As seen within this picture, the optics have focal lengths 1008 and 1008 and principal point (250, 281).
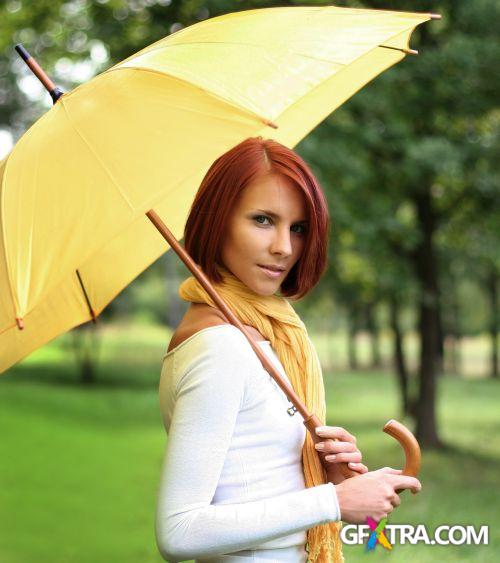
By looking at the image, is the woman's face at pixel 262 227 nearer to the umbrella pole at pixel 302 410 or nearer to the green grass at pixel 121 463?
the umbrella pole at pixel 302 410

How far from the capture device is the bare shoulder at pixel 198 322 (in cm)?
203

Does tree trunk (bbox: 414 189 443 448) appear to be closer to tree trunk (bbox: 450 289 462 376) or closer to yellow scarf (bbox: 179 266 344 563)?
yellow scarf (bbox: 179 266 344 563)

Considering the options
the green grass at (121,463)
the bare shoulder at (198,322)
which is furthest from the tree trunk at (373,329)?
the bare shoulder at (198,322)

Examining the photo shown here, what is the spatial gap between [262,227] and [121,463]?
13.5 m

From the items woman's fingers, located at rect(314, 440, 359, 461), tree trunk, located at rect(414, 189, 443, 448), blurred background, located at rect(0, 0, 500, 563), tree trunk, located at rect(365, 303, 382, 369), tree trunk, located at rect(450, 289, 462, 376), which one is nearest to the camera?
woman's fingers, located at rect(314, 440, 359, 461)

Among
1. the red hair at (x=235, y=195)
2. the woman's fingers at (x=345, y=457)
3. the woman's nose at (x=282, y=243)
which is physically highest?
the red hair at (x=235, y=195)

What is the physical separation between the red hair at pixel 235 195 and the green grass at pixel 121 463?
7441 mm

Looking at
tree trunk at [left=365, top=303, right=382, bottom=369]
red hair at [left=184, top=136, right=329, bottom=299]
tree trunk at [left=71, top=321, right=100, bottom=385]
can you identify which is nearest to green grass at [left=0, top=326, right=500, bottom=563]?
tree trunk at [left=71, top=321, right=100, bottom=385]

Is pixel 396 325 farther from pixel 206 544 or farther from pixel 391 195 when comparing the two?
pixel 206 544

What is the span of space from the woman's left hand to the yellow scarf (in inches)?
2.1

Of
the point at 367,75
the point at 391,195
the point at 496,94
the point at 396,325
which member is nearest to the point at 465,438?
the point at 396,325

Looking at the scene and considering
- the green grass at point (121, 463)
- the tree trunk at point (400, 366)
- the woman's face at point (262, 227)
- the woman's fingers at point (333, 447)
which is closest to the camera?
the woman's fingers at point (333, 447)

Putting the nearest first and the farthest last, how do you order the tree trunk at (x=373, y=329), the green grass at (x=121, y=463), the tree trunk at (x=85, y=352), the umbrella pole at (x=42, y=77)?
the umbrella pole at (x=42, y=77)
the green grass at (x=121, y=463)
the tree trunk at (x=85, y=352)
the tree trunk at (x=373, y=329)

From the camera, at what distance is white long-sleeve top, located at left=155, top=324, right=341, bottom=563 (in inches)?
73.9
